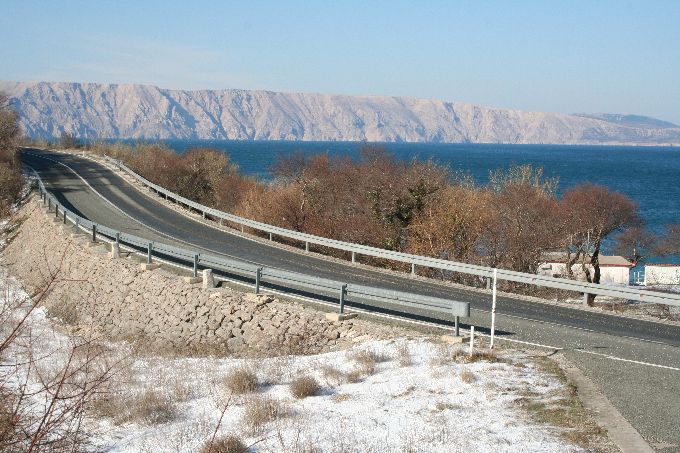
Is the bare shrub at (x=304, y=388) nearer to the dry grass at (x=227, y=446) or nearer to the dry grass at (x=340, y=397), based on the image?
the dry grass at (x=340, y=397)

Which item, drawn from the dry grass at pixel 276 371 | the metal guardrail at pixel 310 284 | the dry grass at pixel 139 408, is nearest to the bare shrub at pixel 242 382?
the dry grass at pixel 276 371

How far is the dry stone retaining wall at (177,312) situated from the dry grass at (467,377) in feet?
13.1

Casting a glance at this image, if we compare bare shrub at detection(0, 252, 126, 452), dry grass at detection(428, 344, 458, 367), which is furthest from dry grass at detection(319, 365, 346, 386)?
bare shrub at detection(0, 252, 126, 452)

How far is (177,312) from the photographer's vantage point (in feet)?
67.5

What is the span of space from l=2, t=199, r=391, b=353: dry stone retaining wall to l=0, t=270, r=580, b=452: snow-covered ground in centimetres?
235

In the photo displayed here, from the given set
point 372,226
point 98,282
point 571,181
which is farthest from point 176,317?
point 571,181

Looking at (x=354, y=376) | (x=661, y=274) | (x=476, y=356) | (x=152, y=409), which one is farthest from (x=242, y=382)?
(x=661, y=274)

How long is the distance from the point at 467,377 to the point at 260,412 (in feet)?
11.9

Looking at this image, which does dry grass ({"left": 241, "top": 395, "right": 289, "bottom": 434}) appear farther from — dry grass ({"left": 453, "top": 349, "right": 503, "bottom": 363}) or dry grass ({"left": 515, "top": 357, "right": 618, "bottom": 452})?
dry grass ({"left": 453, "top": 349, "right": 503, "bottom": 363})

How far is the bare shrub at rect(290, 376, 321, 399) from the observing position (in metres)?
11.2

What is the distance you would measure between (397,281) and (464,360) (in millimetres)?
9760

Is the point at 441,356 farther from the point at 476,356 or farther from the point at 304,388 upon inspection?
the point at 304,388

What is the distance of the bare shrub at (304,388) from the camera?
11211 millimetres

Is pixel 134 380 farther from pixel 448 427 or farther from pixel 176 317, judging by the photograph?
pixel 176 317
